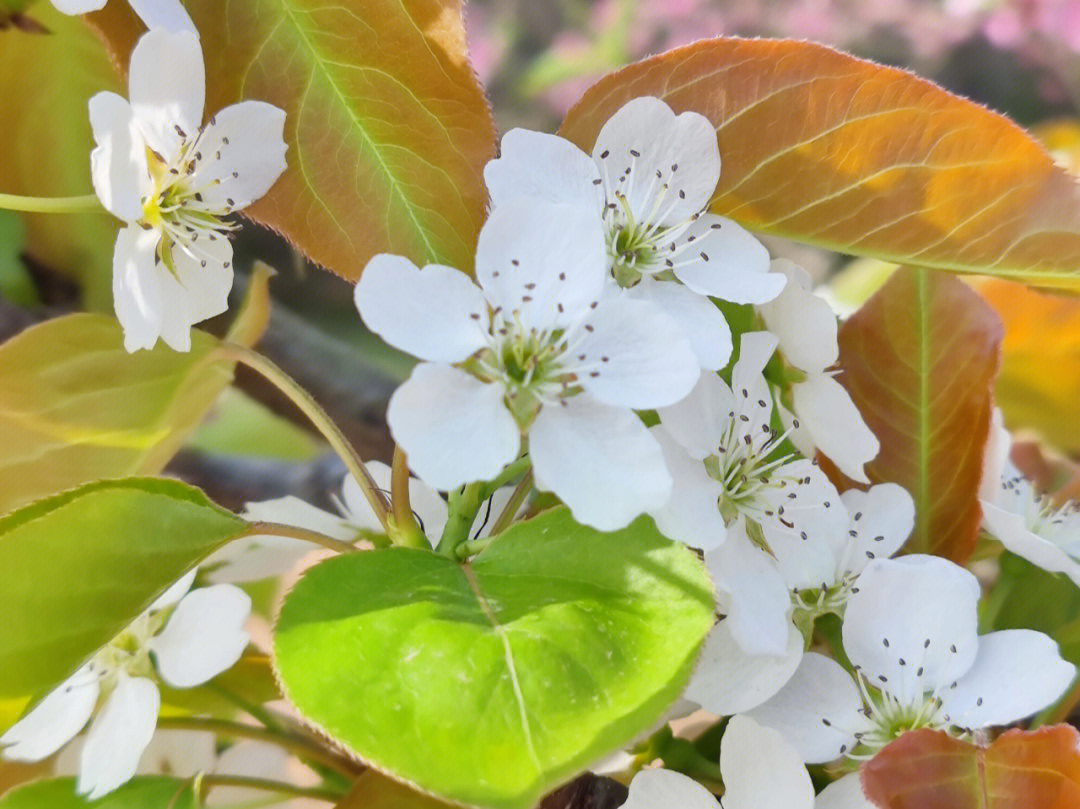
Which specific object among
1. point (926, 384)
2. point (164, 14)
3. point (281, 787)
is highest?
point (164, 14)

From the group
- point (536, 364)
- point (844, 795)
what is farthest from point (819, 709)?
point (536, 364)

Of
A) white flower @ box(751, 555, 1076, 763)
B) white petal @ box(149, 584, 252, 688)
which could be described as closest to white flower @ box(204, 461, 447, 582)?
white petal @ box(149, 584, 252, 688)

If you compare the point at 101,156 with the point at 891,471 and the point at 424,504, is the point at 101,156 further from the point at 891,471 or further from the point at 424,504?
the point at 891,471

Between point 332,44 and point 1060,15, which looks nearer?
point 332,44

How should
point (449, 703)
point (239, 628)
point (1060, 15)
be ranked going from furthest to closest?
point (1060, 15)
point (239, 628)
point (449, 703)

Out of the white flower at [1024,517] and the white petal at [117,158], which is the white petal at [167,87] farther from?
the white flower at [1024,517]

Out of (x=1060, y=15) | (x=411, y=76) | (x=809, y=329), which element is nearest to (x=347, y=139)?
(x=411, y=76)

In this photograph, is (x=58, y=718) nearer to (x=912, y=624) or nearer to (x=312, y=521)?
(x=312, y=521)
